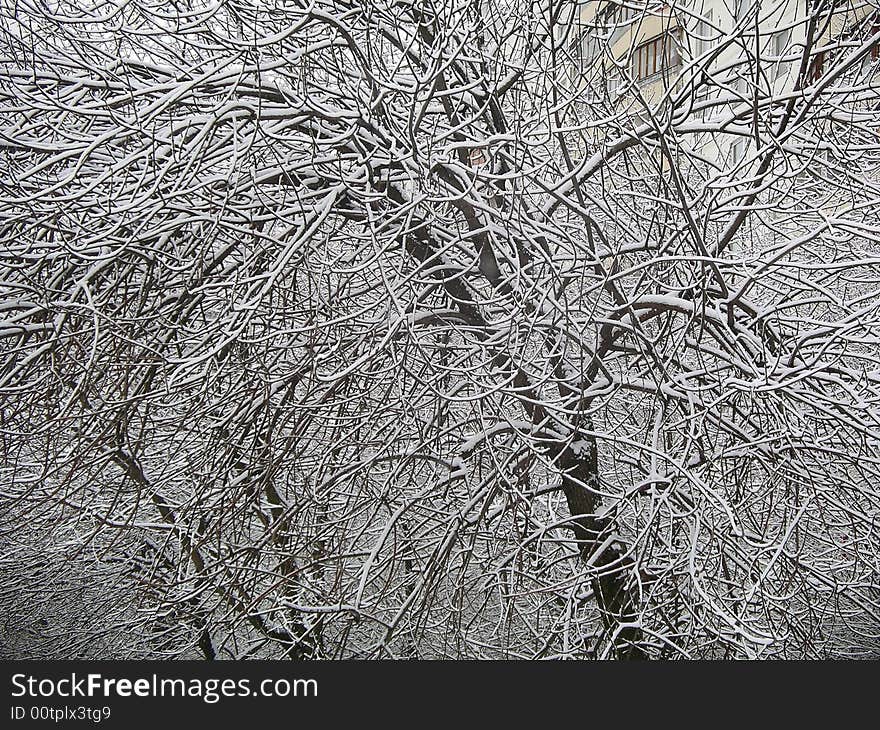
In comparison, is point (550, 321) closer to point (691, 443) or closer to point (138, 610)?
point (691, 443)

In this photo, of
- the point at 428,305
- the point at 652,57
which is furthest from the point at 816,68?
the point at 428,305

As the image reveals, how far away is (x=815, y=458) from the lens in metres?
3.46

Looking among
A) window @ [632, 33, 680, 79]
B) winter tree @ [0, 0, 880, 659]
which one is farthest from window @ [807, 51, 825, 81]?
window @ [632, 33, 680, 79]

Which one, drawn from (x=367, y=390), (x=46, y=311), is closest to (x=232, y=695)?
(x=367, y=390)

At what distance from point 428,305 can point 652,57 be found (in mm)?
1791

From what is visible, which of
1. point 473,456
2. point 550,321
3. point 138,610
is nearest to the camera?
point 550,321

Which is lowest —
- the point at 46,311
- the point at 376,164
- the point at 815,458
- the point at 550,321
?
the point at 815,458

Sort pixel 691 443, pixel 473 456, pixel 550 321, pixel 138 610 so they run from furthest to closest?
pixel 138 610 → pixel 473 456 → pixel 550 321 → pixel 691 443

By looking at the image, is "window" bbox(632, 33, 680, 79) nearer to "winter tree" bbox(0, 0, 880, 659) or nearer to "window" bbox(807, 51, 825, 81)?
"winter tree" bbox(0, 0, 880, 659)

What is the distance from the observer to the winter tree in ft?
10.3

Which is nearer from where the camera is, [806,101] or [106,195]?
[806,101]

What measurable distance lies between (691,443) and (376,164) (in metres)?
1.74

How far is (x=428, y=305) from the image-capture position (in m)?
3.80

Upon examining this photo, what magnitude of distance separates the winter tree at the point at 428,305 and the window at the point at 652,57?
0.36 ft
